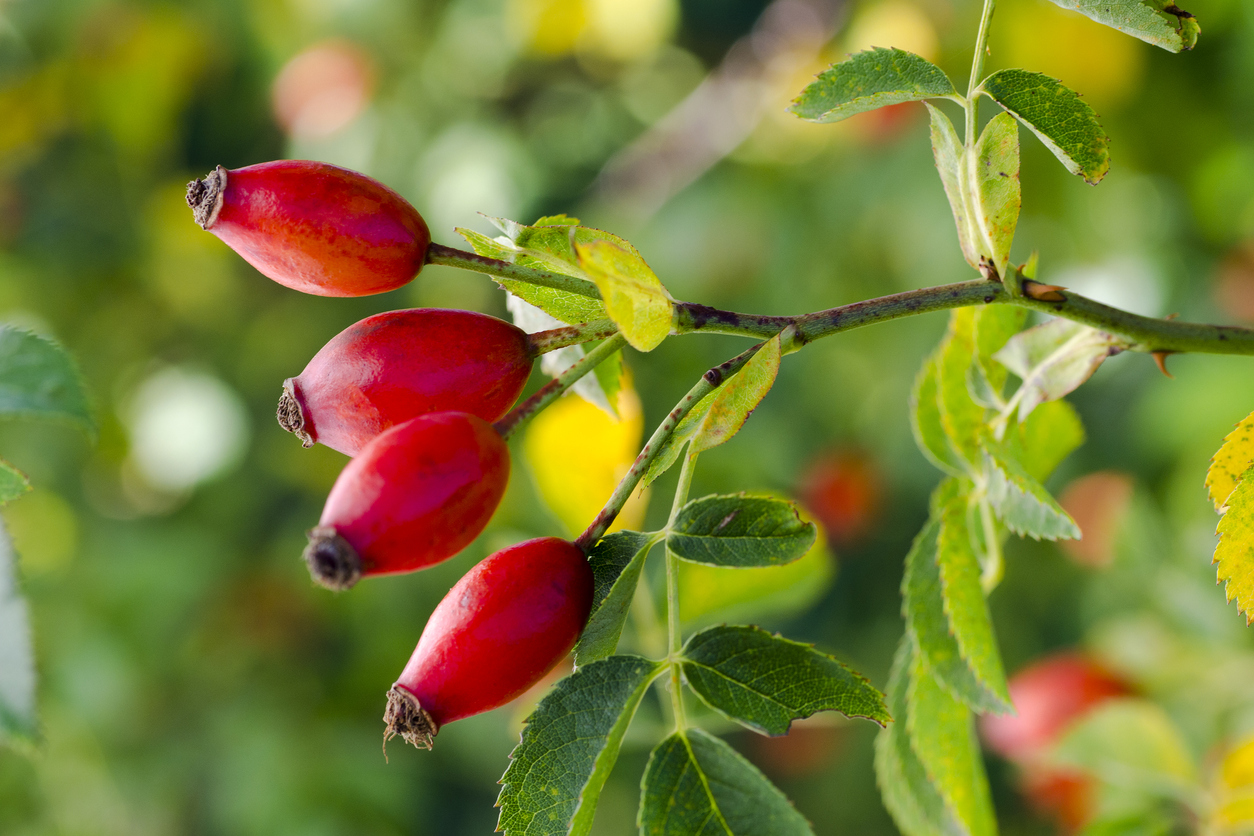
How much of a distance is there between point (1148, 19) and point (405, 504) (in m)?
0.76

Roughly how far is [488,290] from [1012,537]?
6.26 feet

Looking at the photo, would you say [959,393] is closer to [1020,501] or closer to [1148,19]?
[1020,501]

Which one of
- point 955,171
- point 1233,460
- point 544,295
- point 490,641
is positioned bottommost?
point 490,641

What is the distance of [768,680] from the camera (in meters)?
0.98

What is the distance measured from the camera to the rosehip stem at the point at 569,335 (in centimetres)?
96

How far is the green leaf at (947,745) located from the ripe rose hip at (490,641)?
1.73 feet

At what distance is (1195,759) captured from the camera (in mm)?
1847

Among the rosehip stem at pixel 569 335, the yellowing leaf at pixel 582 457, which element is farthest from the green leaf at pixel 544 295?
the yellowing leaf at pixel 582 457

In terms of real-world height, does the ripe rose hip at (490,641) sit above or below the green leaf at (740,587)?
above

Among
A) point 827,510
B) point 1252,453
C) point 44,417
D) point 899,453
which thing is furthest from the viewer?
point 827,510

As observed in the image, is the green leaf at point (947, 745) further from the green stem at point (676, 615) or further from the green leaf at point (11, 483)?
the green leaf at point (11, 483)

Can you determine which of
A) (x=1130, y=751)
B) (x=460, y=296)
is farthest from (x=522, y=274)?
(x=460, y=296)

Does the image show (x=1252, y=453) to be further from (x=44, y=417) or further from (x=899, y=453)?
(x=899, y=453)

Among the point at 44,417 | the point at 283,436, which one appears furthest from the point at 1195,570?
the point at 283,436
